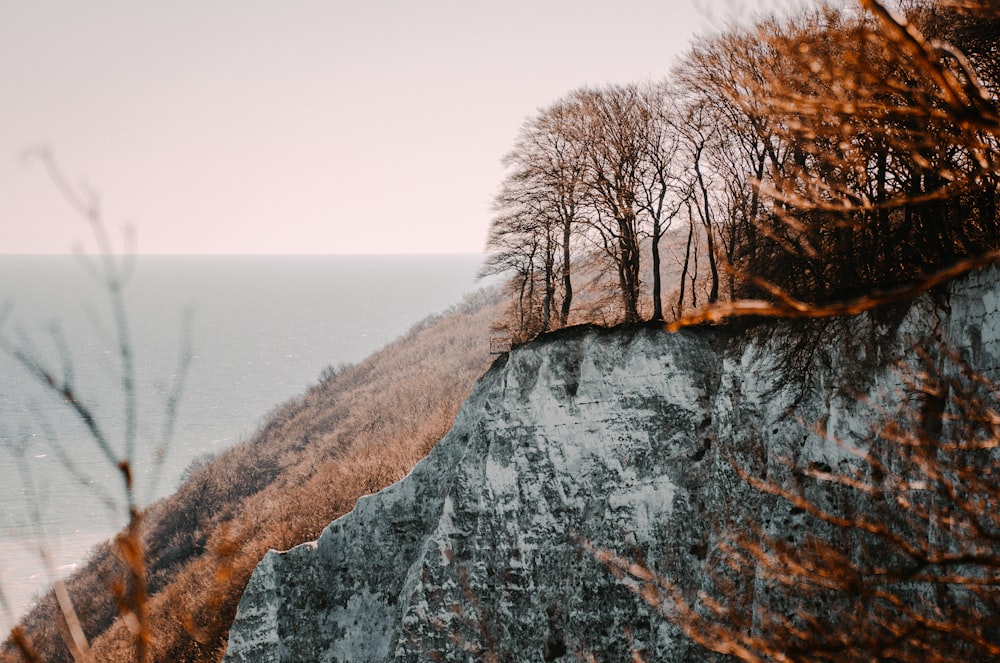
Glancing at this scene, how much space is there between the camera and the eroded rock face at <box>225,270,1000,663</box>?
1417 centimetres

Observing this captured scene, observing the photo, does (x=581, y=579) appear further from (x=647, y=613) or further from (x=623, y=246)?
(x=623, y=246)

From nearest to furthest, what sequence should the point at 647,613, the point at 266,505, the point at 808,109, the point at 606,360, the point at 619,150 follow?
1. the point at 808,109
2. the point at 647,613
3. the point at 606,360
4. the point at 619,150
5. the point at 266,505

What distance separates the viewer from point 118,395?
253 feet

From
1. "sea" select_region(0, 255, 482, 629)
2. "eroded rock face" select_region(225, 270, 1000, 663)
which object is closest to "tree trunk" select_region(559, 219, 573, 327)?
"eroded rock face" select_region(225, 270, 1000, 663)

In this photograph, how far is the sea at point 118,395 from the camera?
3051mm

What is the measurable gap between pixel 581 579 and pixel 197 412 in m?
73.7

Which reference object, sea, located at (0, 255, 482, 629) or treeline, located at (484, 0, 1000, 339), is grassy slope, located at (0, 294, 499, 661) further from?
treeline, located at (484, 0, 1000, 339)

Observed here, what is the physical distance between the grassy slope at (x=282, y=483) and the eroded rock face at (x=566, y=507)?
3.93 metres

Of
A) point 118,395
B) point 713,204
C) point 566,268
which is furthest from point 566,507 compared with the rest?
point 118,395

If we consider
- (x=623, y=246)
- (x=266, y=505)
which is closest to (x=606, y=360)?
(x=623, y=246)

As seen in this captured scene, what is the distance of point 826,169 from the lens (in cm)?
1329

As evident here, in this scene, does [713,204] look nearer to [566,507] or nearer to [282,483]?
[566,507]

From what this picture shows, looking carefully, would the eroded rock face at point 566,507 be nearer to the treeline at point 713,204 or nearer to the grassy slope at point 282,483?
the treeline at point 713,204

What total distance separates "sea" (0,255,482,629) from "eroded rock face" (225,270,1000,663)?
7443mm
